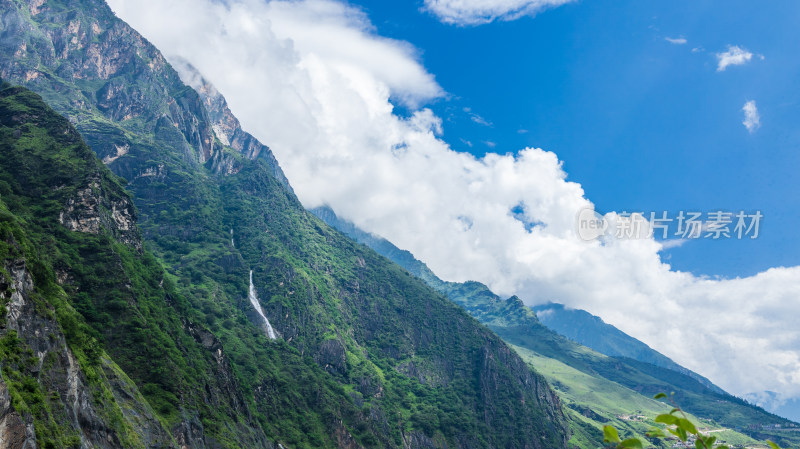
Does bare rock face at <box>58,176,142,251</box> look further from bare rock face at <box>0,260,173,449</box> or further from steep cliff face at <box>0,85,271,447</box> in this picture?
bare rock face at <box>0,260,173,449</box>

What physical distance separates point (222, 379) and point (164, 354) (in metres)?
26.8

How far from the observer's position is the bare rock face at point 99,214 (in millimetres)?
111938

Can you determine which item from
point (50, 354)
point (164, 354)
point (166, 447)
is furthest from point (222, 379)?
point (50, 354)

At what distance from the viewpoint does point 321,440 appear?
491 feet

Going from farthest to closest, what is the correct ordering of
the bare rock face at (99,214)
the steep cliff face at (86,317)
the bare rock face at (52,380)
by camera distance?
the bare rock face at (99,214) < the steep cliff face at (86,317) < the bare rock face at (52,380)

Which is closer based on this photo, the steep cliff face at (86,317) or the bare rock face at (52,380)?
the bare rock face at (52,380)

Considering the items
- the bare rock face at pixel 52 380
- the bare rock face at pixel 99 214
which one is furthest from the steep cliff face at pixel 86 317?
the bare rock face at pixel 99 214

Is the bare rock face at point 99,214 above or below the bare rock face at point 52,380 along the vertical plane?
above

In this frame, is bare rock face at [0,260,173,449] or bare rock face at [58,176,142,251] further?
bare rock face at [58,176,142,251]

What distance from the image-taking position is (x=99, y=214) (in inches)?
4742

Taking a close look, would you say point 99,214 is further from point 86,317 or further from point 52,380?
point 52,380

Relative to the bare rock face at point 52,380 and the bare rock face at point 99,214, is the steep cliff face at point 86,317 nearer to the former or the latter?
the bare rock face at point 52,380

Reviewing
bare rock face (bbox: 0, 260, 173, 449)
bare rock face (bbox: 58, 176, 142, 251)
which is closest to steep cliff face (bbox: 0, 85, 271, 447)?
bare rock face (bbox: 0, 260, 173, 449)

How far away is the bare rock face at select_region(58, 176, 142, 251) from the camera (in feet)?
367
